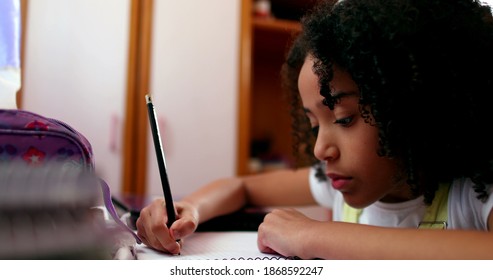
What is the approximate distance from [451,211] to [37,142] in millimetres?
355

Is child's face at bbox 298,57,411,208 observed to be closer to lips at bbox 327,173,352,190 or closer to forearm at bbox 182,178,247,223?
lips at bbox 327,173,352,190

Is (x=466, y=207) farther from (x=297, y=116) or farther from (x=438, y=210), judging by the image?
(x=297, y=116)

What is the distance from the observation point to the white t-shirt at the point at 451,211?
1.20 ft

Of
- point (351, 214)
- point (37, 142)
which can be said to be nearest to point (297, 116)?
point (351, 214)

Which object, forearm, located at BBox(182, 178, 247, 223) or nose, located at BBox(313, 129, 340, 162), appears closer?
nose, located at BBox(313, 129, 340, 162)

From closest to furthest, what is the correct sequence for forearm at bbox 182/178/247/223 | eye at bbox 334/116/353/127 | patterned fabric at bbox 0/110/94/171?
patterned fabric at bbox 0/110/94/171, eye at bbox 334/116/353/127, forearm at bbox 182/178/247/223

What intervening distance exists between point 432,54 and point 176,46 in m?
0.79

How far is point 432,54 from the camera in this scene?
325mm

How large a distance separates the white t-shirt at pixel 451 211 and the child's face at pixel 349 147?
0.05 meters

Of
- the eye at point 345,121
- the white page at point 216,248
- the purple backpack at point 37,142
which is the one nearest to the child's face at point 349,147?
the eye at point 345,121

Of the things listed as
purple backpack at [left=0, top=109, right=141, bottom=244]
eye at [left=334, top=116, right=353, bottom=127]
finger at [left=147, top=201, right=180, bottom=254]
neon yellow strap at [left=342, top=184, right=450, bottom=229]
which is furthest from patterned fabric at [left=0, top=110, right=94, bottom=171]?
neon yellow strap at [left=342, top=184, right=450, bottom=229]

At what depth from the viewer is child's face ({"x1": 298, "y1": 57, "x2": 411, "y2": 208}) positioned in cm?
35
